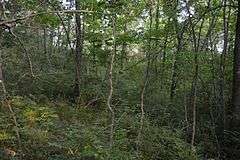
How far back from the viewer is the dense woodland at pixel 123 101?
8.17 metres

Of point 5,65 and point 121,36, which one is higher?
point 121,36

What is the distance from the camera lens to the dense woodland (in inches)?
322

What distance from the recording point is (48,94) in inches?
548

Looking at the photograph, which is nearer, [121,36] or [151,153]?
[151,153]

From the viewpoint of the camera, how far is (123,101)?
1183 cm

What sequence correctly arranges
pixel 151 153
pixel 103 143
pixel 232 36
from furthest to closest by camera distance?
pixel 232 36
pixel 151 153
pixel 103 143

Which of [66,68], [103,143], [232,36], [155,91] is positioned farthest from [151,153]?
[66,68]

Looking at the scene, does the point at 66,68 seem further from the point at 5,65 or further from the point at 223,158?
the point at 223,158

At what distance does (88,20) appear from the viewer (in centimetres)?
1367

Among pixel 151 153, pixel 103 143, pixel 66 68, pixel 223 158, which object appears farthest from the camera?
pixel 66 68

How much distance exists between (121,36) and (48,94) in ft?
10.3

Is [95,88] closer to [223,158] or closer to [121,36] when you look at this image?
[121,36]

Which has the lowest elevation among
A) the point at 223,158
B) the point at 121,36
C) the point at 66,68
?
the point at 223,158

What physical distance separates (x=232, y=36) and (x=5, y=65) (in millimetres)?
8306
